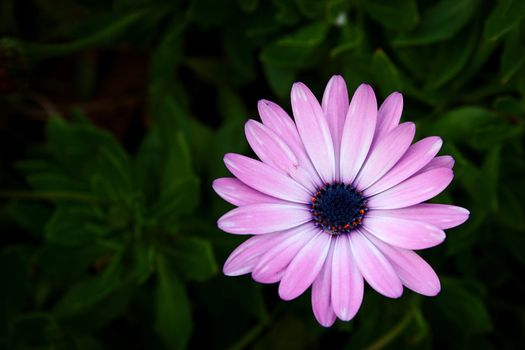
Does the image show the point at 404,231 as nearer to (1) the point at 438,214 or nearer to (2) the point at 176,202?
(1) the point at 438,214

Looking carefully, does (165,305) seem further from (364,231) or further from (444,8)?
(444,8)

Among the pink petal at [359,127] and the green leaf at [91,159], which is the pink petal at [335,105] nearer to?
the pink petal at [359,127]

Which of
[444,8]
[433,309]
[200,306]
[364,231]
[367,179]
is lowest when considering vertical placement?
[433,309]

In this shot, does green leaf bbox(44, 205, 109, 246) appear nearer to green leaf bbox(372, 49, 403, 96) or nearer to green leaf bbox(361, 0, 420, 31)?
green leaf bbox(372, 49, 403, 96)

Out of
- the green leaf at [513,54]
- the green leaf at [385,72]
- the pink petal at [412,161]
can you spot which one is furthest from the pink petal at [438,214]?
the green leaf at [513,54]

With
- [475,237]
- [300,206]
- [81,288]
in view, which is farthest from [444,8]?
[81,288]

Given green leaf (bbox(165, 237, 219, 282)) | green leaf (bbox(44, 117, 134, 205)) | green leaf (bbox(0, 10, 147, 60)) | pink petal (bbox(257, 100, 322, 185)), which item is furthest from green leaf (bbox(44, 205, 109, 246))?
pink petal (bbox(257, 100, 322, 185))

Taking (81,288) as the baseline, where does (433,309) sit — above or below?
below
